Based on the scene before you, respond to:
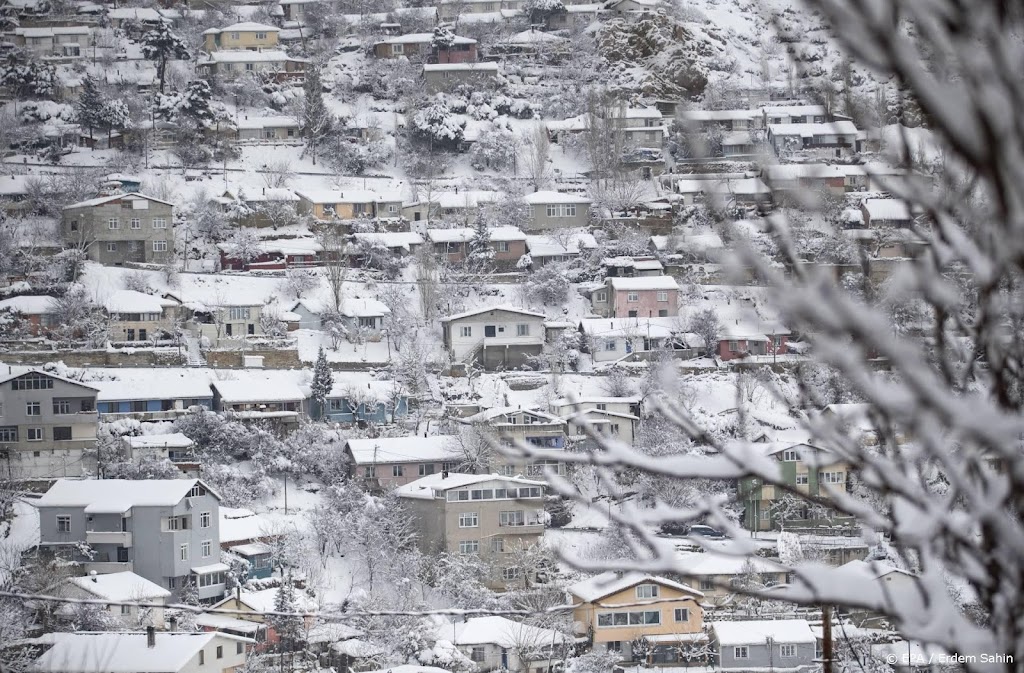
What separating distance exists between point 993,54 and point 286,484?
17958 millimetres

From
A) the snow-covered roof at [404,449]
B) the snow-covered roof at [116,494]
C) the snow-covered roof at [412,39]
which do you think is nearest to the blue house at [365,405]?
the snow-covered roof at [404,449]

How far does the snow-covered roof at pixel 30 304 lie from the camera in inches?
854

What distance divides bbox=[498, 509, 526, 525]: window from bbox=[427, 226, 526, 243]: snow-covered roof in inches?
360

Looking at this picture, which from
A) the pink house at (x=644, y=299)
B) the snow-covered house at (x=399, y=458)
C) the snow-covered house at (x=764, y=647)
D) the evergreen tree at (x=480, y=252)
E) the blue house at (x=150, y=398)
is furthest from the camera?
the evergreen tree at (x=480, y=252)

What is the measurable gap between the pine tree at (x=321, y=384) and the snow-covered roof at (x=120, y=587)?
5238mm

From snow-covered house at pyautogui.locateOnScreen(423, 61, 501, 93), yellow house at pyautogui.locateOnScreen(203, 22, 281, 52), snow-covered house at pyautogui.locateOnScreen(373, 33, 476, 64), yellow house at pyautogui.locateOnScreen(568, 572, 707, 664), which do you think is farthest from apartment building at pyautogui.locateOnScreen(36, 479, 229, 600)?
yellow house at pyautogui.locateOnScreen(203, 22, 281, 52)

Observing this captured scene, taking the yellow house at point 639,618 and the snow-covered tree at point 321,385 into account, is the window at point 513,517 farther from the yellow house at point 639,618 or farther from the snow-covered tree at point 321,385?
the snow-covered tree at point 321,385

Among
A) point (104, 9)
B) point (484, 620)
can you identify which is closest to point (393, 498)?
point (484, 620)

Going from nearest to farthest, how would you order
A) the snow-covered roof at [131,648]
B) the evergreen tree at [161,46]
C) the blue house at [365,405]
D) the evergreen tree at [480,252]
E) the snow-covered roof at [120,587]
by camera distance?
the snow-covered roof at [131,648], the snow-covered roof at [120,587], the blue house at [365,405], the evergreen tree at [480,252], the evergreen tree at [161,46]

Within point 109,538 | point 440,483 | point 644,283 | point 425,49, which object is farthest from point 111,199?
point 425,49

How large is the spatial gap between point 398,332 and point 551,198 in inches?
219

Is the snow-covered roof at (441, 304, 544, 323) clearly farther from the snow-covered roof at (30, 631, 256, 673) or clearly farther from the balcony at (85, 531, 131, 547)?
the snow-covered roof at (30, 631, 256, 673)

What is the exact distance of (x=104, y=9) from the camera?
3622 cm

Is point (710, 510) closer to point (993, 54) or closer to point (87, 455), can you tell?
point (993, 54)
